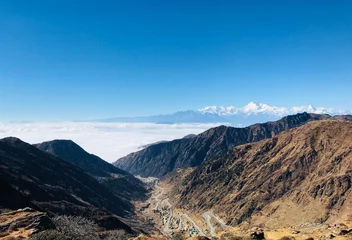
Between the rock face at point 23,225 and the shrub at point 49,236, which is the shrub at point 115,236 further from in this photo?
the shrub at point 49,236

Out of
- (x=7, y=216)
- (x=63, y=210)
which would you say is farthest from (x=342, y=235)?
(x=63, y=210)

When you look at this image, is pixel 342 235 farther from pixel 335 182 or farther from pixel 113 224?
pixel 335 182

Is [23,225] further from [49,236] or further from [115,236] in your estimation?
[115,236]

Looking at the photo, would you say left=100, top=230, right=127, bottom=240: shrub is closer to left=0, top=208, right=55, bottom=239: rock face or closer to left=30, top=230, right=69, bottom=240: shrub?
left=0, top=208, right=55, bottom=239: rock face

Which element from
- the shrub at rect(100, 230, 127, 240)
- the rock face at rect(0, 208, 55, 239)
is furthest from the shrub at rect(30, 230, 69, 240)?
the shrub at rect(100, 230, 127, 240)

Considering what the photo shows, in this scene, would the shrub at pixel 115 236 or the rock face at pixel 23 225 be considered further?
the shrub at pixel 115 236

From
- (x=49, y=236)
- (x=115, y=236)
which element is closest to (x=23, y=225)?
(x=49, y=236)

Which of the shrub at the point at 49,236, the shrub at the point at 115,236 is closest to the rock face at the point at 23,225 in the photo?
the shrub at the point at 49,236

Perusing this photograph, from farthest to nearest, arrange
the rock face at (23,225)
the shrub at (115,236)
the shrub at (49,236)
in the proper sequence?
the shrub at (115,236) → the rock face at (23,225) → the shrub at (49,236)
